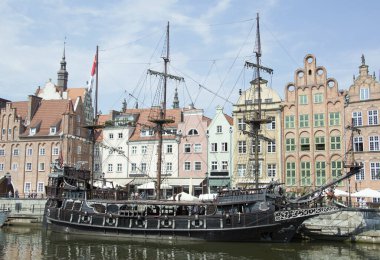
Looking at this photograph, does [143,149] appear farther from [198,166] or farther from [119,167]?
[198,166]

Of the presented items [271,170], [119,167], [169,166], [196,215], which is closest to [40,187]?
[119,167]

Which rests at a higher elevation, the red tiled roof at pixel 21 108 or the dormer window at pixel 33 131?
the red tiled roof at pixel 21 108

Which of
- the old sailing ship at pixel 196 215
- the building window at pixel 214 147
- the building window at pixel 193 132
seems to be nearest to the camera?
the old sailing ship at pixel 196 215

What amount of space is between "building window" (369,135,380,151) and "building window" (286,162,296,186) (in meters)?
8.45

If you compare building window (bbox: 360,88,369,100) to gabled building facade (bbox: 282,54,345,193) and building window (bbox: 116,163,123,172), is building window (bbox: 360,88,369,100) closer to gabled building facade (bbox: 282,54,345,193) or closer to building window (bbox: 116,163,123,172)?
gabled building facade (bbox: 282,54,345,193)

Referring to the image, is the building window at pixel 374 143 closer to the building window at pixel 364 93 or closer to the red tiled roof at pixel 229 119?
the building window at pixel 364 93

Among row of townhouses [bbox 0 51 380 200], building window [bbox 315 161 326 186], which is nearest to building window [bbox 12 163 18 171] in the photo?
row of townhouses [bbox 0 51 380 200]

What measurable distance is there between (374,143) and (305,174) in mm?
7997

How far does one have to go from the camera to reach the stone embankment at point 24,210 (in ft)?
161

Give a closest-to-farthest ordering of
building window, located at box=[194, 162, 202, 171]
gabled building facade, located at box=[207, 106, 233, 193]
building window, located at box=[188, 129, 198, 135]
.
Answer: gabled building facade, located at box=[207, 106, 233, 193] → building window, located at box=[194, 162, 202, 171] → building window, located at box=[188, 129, 198, 135]

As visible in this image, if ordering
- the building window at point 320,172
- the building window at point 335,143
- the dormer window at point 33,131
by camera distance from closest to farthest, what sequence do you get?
the building window at point 335,143
the building window at point 320,172
the dormer window at point 33,131

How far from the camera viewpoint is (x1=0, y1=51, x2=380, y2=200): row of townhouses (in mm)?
48281

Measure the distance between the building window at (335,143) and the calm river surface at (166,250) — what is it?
1643cm

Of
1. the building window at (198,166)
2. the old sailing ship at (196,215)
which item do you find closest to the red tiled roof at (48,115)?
the building window at (198,166)
